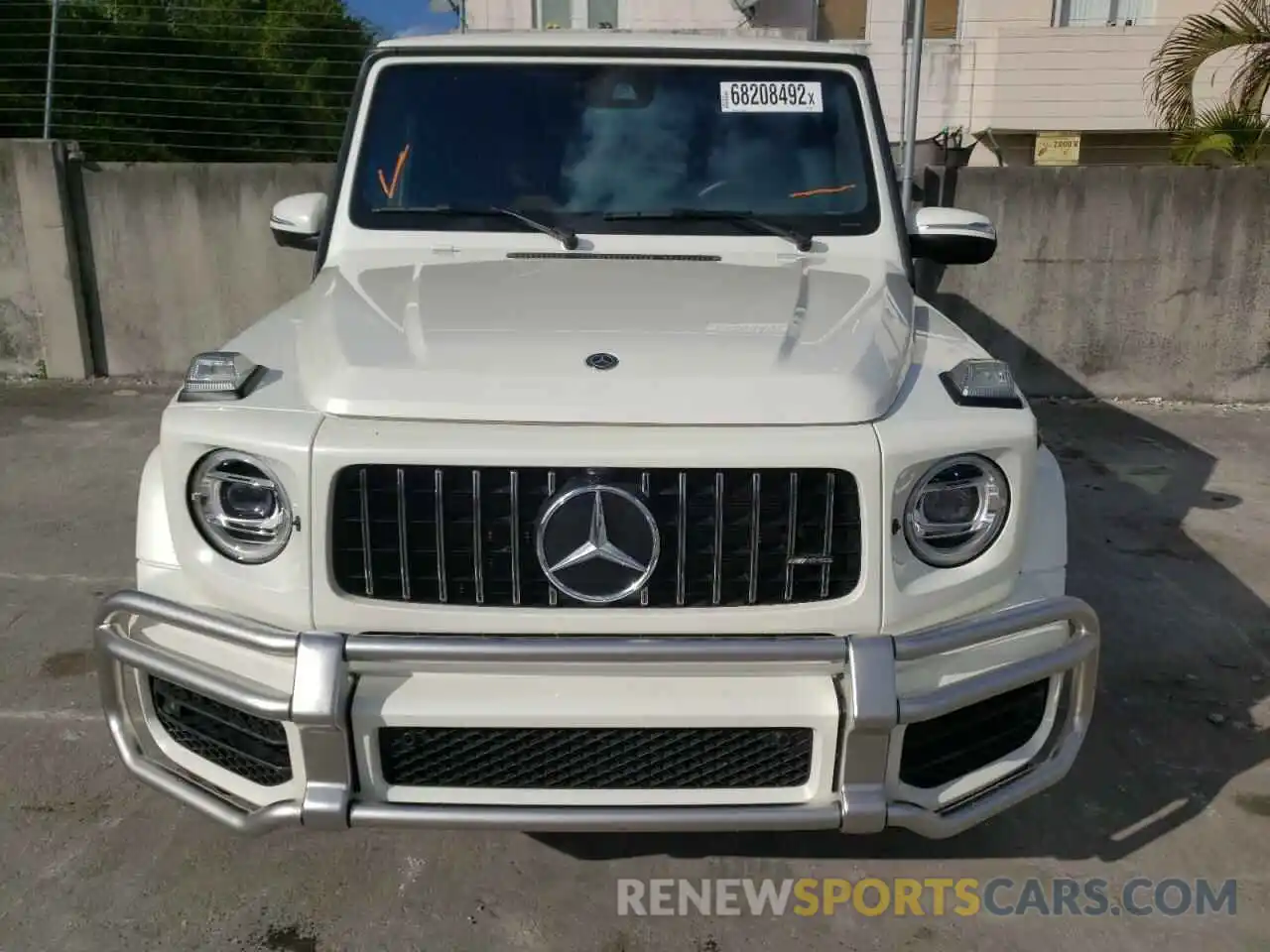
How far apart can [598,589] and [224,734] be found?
0.87 meters

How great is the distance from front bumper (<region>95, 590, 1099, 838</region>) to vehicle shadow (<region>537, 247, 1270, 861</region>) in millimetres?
673

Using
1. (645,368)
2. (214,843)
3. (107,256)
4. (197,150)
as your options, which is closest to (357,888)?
(214,843)

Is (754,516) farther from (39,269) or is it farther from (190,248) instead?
(39,269)

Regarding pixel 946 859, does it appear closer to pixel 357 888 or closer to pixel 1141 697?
pixel 1141 697

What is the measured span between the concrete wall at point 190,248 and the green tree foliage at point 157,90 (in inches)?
27.3

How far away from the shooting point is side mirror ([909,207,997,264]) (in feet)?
11.4

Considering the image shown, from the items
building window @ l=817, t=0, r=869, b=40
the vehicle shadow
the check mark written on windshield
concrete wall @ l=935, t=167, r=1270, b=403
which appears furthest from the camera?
building window @ l=817, t=0, r=869, b=40

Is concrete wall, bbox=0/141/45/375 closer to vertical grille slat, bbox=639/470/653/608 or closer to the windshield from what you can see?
the windshield

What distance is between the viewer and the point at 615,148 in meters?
3.34

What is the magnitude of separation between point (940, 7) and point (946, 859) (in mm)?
12910

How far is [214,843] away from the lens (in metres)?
2.80

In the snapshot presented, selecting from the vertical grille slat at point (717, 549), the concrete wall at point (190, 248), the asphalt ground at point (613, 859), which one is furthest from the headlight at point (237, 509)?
the concrete wall at point (190, 248)

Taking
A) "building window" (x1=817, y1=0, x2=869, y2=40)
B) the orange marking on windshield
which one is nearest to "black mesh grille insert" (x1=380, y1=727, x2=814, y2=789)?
the orange marking on windshield

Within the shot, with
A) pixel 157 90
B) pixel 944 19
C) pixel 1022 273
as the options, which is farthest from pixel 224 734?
pixel 944 19
